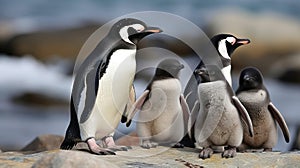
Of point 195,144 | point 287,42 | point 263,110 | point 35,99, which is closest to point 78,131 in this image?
point 195,144

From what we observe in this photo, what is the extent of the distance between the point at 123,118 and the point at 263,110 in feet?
2.17

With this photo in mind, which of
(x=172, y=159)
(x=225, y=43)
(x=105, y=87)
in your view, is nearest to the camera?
(x=172, y=159)

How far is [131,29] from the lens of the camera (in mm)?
2998

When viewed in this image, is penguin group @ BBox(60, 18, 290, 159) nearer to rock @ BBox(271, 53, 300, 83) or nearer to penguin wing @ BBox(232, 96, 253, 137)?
penguin wing @ BBox(232, 96, 253, 137)

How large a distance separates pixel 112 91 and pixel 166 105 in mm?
263

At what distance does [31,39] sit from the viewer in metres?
8.24

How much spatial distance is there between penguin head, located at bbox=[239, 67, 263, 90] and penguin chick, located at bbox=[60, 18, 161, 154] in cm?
46

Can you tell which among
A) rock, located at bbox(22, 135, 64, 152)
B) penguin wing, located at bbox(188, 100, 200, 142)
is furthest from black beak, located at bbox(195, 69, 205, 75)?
rock, located at bbox(22, 135, 64, 152)

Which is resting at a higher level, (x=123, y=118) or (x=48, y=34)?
(x=48, y=34)

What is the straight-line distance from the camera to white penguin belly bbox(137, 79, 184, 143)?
9.83 ft

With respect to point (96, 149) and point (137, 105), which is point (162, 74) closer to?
point (137, 105)

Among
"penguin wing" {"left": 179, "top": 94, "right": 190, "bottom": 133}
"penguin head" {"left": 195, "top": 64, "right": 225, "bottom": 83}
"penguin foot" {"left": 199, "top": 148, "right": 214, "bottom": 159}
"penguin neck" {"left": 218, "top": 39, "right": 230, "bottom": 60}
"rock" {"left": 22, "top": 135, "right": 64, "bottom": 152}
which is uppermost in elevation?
"penguin neck" {"left": 218, "top": 39, "right": 230, "bottom": 60}

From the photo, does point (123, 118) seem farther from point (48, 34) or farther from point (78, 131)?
point (48, 34)

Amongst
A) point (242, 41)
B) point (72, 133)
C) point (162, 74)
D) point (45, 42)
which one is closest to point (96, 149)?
point (72, 133)
